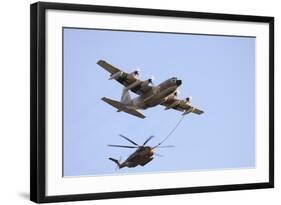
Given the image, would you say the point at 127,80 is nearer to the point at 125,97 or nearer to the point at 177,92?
the point at 125,97

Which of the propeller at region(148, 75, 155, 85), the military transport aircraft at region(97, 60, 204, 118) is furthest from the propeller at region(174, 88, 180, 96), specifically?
the propeller at region(148, 75, 155, 85)

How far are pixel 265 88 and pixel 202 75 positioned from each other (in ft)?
1.01

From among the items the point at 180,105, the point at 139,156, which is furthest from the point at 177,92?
the point at 139,156

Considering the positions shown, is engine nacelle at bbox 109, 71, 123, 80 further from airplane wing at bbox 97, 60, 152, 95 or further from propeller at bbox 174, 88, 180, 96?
propeller at bbox 174, 88, 180, 96

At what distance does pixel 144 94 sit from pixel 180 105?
0.16 meters

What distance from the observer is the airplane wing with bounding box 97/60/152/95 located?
2939mm

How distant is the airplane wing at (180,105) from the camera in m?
3.07

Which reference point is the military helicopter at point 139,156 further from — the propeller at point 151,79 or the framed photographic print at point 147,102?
the propeller at point 151,79

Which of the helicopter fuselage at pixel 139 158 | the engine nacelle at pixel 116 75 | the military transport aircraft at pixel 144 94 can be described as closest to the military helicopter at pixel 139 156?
the helicopter fuselage at pixel 139 158

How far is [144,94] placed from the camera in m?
3.02

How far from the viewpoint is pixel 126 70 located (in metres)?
2.98

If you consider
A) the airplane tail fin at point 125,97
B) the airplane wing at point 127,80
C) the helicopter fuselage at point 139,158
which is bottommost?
the helicopter fuselage at point 139,158

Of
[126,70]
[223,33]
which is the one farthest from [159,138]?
[223,33]

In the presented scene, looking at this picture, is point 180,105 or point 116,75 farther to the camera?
point 180,105
